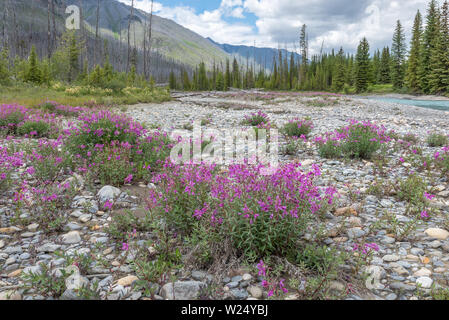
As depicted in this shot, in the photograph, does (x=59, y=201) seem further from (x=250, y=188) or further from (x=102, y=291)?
(x=250, y=188)

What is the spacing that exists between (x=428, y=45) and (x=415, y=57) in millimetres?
2701

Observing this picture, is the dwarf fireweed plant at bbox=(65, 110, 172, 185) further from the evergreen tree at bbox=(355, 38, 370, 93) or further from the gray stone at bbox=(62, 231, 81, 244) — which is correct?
the evergreen tree at bbox=(355, 38, 370, 93)

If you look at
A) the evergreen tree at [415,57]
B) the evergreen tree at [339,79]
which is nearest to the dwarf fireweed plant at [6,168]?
the evergreen tree at [415,57]

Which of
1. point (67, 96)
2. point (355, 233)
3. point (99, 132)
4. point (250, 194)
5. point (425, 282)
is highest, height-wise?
point (67, 96)

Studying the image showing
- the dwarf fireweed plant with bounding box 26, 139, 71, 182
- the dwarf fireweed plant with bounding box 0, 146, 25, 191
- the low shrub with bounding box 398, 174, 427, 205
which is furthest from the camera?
the dwarf fireweed plant with bounding box 26, 139, 71, 182

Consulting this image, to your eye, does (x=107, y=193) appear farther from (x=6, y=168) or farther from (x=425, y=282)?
(x=425, y=282)

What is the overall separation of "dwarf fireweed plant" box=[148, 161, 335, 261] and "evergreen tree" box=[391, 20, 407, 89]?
71.8 metres

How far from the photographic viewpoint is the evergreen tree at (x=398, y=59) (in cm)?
6322

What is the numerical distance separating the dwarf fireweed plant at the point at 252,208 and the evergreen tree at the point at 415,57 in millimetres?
62938

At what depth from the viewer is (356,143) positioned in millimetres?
7551

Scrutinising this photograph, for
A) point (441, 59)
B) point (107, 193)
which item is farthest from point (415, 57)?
point (107, 193)

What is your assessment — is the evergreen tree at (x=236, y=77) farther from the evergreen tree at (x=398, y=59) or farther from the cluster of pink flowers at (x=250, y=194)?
the cluster of pink flowers at (x=250, y=194)

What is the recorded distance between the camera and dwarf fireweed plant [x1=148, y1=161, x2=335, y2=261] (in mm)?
3076

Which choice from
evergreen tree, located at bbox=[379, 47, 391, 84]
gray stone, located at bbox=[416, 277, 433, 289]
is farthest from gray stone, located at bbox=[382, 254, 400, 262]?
evergreen tree, located at bbox=[379, 47, 391, 84]
